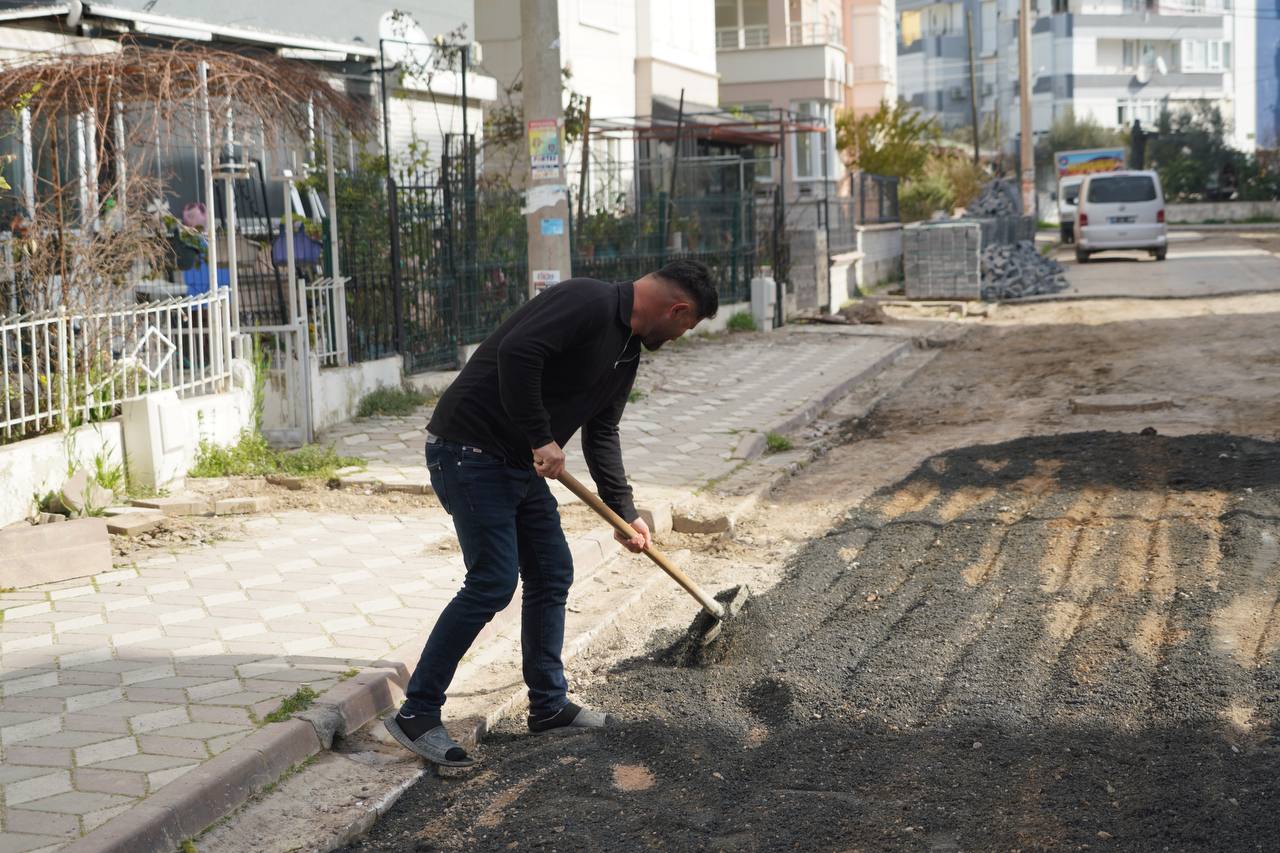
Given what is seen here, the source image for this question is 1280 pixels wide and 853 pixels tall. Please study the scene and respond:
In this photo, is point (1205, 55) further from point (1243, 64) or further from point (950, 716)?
point (950, 716)

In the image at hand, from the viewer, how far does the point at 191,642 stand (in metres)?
5.86

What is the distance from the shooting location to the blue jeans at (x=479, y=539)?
4.62m

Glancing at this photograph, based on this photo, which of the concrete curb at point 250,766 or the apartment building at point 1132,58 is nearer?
the concrete curb at point 250,766

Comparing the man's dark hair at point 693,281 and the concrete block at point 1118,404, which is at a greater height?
the man's dark hair at point 693,281

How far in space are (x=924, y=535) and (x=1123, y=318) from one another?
44.7ft

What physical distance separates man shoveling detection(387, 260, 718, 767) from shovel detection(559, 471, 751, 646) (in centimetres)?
20

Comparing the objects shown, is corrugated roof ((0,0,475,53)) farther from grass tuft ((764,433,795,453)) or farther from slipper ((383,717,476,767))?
slipper ((383,717,476,767))

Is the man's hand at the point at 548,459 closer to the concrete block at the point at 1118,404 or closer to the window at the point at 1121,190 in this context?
the concrete block at the point at 1118,404

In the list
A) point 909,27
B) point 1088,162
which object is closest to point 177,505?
point 1088,162

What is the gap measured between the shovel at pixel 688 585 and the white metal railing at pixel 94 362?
12.8ft

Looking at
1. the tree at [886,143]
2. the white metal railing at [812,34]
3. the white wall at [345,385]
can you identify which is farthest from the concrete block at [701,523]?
the white metal railing at [812,34]

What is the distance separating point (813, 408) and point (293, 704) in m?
8.55

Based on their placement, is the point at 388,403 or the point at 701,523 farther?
the point at 388,403

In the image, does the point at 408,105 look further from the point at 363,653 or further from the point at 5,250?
the point at 363,653
